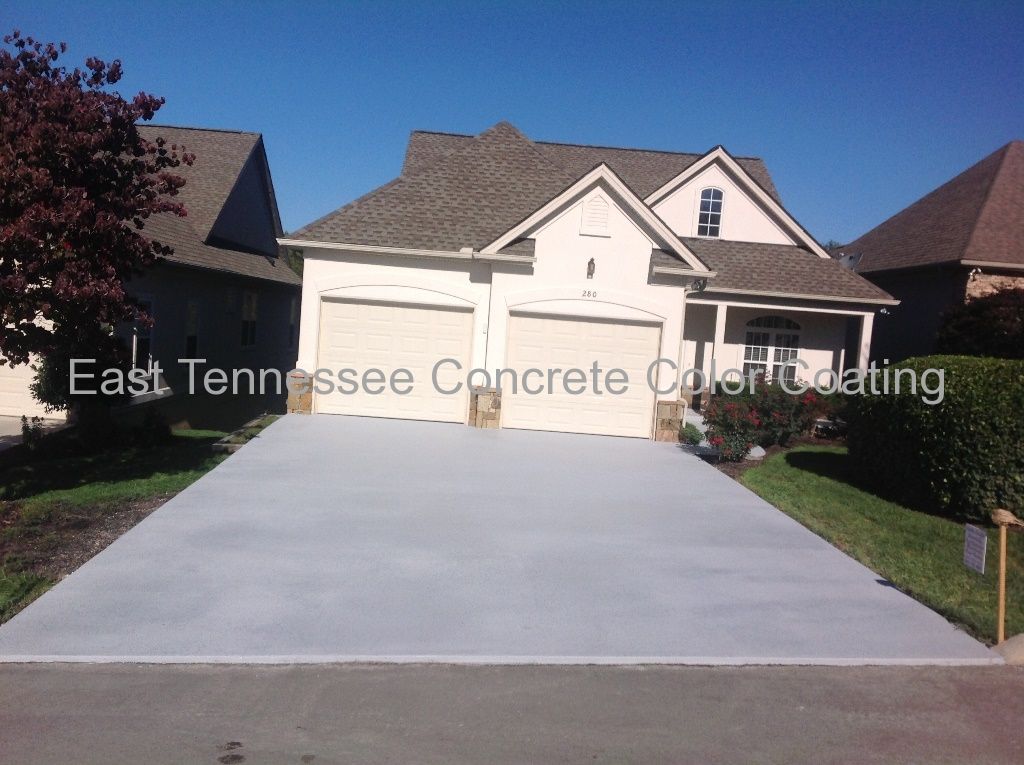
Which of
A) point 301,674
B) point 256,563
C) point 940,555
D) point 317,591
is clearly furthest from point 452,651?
point 940,555

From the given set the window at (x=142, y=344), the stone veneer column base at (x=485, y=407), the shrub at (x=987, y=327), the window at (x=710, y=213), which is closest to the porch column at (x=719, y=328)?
the window at (x=710, y=213)

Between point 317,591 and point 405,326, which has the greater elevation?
point 405,326

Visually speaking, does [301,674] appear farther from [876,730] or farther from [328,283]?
[328,283]

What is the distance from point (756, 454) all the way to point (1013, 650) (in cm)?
823

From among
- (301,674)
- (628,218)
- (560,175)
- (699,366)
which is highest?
(560,175)

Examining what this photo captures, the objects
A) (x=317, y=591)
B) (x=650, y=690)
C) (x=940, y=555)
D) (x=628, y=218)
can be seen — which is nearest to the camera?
(x=650, y=690)

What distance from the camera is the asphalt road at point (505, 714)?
487 cm

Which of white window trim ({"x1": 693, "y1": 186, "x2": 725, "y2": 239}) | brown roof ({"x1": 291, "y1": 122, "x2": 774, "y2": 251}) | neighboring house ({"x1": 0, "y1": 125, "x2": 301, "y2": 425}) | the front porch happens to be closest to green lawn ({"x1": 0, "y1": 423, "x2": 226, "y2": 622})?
neighboring house ({"x1": 0, "y1": 125, "x2": 301, "y2": 425})

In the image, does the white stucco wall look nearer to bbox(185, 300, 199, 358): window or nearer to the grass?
the grass

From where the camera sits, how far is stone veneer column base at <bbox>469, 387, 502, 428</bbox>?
1577cm

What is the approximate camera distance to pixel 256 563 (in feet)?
26.0

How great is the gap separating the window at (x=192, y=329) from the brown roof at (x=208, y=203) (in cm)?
107

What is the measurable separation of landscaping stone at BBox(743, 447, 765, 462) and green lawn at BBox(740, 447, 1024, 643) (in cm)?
26

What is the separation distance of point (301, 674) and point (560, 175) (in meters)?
14.3
